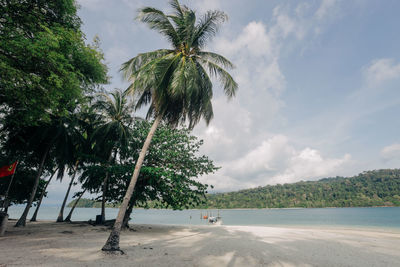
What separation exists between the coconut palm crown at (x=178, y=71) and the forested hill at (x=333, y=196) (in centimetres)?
9604

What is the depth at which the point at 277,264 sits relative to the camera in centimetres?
666

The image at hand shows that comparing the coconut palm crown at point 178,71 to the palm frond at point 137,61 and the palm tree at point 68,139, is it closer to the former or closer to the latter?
the palm frond at point 137,61

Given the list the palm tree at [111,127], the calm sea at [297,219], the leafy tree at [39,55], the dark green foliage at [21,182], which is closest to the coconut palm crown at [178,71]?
the leafy tree at [39,55]

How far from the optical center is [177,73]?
8.66 metres

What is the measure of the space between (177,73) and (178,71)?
0.53 feet

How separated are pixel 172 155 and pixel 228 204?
4099 inches

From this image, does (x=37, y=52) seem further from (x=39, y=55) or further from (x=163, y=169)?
(x=163, y=169)

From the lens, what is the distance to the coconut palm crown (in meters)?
8.69

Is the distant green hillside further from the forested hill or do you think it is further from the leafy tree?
the leafy tree

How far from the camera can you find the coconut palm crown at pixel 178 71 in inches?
342

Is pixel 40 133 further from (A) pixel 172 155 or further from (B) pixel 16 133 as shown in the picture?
(A) pixel 172 155

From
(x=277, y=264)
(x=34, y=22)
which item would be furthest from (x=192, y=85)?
(x=277, y=264)

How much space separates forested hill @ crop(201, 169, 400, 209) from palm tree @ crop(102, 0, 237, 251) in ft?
315

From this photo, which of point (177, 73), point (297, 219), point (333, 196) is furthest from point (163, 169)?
point (333, 196)
